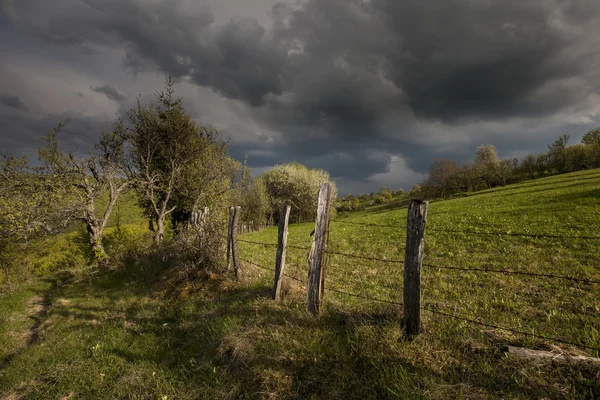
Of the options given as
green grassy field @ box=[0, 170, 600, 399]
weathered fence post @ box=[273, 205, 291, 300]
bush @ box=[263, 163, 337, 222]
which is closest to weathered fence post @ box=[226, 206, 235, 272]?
green grassy field @ box=[0, 170, 600, 399]

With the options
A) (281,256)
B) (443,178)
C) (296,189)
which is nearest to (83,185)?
(281,256)

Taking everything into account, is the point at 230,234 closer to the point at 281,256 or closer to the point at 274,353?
the point at 281,256

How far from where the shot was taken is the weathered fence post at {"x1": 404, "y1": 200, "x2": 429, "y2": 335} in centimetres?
468

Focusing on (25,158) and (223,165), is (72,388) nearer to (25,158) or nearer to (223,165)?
(25,158)

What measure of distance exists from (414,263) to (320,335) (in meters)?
2.41

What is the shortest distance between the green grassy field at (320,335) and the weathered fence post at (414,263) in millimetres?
323

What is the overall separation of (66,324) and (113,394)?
6.17 meters

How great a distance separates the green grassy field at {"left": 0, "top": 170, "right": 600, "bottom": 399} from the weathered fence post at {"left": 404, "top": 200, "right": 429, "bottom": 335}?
323 millimetres

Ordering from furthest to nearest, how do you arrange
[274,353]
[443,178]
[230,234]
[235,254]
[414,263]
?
1. [443,178]
2. [230,234]
3. [235,254]
4. [274,353]
5. [414,263]

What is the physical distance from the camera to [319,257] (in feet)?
20.6

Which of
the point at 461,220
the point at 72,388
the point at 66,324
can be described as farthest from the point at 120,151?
the point at 461,220

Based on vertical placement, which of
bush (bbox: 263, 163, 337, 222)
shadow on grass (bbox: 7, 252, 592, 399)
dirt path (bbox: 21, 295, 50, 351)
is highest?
bush (bbox: 263, 163, 337, 222)

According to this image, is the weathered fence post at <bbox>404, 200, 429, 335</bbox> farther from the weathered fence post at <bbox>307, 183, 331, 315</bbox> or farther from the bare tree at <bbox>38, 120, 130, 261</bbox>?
the bare tree at <bbox>38, 120, 130, 261</bbox>

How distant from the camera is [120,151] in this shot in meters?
20.8
